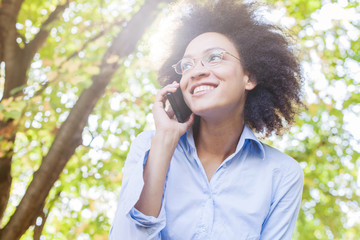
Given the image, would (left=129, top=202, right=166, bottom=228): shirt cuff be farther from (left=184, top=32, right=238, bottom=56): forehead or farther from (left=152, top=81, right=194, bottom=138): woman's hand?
(left=184, top=32, right=238, bottom=56): forehead

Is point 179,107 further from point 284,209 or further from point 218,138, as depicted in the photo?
point 284,209

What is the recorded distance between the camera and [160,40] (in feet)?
10.9

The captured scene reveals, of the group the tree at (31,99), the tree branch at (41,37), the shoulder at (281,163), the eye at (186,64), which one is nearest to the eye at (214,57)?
the eye at (186,64)

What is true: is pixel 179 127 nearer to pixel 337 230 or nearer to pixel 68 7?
pixel 68 7

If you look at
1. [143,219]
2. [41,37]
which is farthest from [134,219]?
[41,37]

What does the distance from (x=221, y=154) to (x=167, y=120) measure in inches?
17.6

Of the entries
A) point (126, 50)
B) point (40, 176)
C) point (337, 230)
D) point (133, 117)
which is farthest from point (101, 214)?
point (337, 230)

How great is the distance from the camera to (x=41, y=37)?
5641 millimetres

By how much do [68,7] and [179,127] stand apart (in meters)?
4.39

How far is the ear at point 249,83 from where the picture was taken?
2652 mm

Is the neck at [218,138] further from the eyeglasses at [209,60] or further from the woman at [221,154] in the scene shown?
the eyeglasses at [209,60]

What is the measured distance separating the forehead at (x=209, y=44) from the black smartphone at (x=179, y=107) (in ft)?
1.03

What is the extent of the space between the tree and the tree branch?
0.01 metres

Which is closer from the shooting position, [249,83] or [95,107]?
[249,83]
